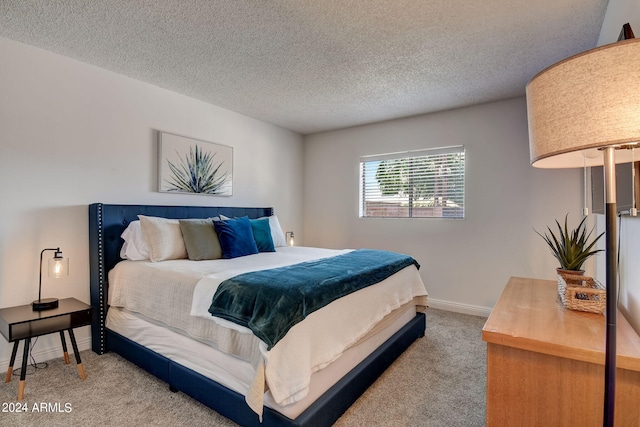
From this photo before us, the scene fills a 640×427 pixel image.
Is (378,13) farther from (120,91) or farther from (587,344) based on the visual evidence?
(120,91)

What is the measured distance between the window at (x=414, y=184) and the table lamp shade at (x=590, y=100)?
3120mm

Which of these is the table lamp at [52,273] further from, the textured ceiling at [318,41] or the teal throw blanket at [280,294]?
the textured ceiling at [318,41]

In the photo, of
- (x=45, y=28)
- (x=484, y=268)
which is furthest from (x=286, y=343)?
(x=484, y=268)

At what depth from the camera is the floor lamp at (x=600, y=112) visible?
757mm

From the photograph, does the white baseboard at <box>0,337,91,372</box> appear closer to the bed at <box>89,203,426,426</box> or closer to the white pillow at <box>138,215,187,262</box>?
the bed at <box>89,203,426,426</box>

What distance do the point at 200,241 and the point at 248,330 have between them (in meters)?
1.47

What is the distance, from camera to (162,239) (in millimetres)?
2715

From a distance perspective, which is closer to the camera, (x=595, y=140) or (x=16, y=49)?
(x=595, y=140)

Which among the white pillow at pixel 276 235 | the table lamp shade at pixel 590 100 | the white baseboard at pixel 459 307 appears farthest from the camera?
the white pillow at pixel 276 235

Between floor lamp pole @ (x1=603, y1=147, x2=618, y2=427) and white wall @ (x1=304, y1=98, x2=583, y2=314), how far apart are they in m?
2.87

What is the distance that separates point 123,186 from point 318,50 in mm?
2226

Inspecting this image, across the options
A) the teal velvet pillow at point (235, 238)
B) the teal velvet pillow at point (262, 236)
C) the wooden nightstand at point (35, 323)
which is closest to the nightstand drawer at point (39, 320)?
the wooden nightstand at point (35, 323)

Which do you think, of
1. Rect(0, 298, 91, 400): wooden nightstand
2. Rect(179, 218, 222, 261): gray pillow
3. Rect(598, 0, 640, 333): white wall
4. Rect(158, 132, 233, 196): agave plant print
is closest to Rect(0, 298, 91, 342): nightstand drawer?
Rect(0, 298, 91, 400): wooden nightstand

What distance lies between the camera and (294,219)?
5039 millimetres
